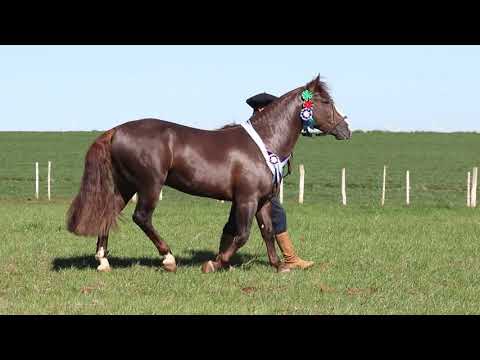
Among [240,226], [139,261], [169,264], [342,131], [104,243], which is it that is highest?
[342,131]

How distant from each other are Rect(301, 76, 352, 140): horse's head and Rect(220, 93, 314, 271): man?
0.88m

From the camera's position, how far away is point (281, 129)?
9.05 metres

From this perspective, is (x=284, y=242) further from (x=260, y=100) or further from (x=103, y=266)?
(x=103, y=266)

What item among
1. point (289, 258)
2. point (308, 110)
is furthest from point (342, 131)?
point (289, 258)

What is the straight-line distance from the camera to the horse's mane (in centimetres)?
901

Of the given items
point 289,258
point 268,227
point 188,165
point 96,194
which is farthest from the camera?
point 289,258

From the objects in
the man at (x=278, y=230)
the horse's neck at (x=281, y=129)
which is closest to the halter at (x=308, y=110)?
the horse's neck at (x=281, y=129)

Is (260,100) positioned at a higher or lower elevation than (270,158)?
higher

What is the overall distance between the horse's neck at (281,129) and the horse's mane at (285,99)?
32 millimetres

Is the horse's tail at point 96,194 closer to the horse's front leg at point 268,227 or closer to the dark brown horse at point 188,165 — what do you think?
the dark brown horse at point 188,165

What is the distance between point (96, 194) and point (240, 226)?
180cm

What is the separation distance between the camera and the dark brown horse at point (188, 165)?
8.62 metres

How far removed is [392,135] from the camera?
294ft
